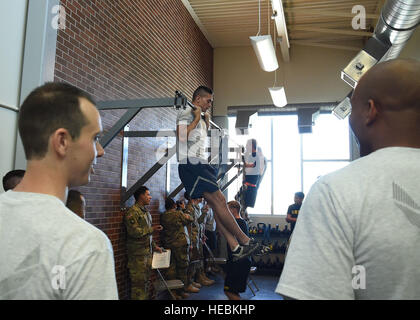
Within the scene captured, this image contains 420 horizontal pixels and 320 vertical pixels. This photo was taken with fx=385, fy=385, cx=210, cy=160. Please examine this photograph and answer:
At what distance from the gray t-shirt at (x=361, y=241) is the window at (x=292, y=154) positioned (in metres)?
8.40

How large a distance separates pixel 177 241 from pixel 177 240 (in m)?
0.02

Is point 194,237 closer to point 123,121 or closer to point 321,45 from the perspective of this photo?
point 123,121

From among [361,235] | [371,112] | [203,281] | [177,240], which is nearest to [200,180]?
[371,112]

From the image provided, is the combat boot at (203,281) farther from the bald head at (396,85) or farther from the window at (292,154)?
the bald head at (396,85)

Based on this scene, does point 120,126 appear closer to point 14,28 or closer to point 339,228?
point 14,28

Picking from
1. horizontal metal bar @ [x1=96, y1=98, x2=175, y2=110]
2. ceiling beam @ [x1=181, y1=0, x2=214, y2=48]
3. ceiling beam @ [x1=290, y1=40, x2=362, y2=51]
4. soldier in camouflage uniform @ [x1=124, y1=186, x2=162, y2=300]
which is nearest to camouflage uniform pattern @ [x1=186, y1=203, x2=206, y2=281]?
soldier in camouflage uniform @ [x1=124, y1=186, x2=162, y2=300]

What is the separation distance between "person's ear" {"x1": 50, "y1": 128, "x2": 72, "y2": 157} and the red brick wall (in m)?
2.95

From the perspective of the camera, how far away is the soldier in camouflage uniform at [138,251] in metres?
4.88

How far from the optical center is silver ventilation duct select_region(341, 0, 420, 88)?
4609mm

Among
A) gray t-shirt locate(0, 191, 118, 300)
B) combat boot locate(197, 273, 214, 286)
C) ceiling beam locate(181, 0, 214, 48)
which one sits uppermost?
ceiling beam locate(181, 0, 214, 48)

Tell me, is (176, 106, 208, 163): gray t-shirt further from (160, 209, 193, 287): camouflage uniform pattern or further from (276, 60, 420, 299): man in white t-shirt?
(160, 209, 193, 287): camouflage uniform pattern

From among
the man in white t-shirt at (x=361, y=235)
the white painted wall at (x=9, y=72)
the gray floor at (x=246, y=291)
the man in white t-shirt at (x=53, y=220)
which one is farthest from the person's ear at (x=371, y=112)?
the gray floor at (x=246, y=291)

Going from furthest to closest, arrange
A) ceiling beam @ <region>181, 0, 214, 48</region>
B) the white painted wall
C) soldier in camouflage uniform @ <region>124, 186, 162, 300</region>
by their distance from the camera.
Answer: ceiling beam @ <region>181, 0, 214, 48</region> → soldier in camouflage uniform @ <region>124, 186, 162, 300</region> → the white painted wall

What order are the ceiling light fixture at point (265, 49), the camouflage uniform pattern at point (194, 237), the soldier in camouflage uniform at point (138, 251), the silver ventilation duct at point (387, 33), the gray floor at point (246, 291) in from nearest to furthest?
the silver ventilation duct at point (387, 33), the soldier in camouflage uniform at point (138, 251), the ceiling light fixture at point (265, 49), the gray floor at point (246, 291), the camouflage uniform pattern at point (194, 237)
